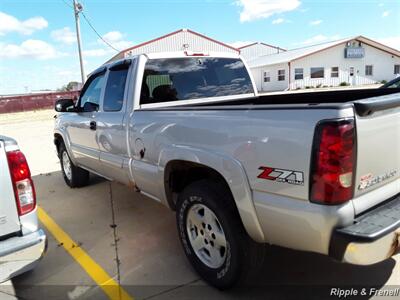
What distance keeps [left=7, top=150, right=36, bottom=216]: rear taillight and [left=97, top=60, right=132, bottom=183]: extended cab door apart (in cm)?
123

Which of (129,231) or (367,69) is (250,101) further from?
(367,69)

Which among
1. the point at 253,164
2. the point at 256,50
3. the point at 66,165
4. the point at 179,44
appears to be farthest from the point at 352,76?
the point at 253,164

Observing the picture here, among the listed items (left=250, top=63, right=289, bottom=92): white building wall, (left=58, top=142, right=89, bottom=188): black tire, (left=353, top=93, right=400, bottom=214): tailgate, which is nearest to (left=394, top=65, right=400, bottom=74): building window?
(left=250, top=63, right=289, bottom=92): white building wall

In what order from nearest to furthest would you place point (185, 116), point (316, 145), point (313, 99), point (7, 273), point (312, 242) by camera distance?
1. point (316, 145)
2. point (312, 242)
3. point (7, 273)
4. point (185, 116)
5. point (313, 99)

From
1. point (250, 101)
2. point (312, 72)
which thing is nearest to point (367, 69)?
point (312, 72)

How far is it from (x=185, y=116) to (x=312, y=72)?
3601 cm

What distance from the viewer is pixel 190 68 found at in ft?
13.8

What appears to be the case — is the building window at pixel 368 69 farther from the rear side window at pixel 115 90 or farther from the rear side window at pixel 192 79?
the rear side window at pixel 115 90

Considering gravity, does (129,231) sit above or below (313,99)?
below

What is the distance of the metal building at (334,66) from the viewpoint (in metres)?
35.7

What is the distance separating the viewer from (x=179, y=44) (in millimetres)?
37344

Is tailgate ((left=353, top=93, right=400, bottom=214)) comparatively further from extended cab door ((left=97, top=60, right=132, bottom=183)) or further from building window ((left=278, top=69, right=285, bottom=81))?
building window ((left=278, top=69, right=285, bottom=81))

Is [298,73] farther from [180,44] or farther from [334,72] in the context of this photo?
[180,44]

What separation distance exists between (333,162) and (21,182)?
2261 millimetres
